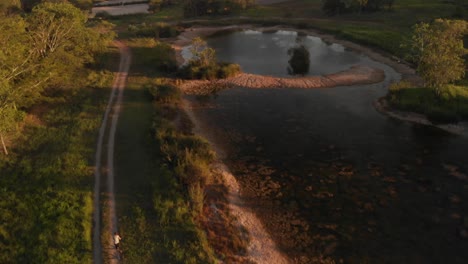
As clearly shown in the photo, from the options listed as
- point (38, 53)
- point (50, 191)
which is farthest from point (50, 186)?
point (38, 53)

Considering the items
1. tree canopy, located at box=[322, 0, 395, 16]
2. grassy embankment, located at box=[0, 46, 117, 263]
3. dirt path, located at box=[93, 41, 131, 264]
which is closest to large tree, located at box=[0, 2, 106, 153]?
grassy embankment, located at box=[0, 46, 117, 263]

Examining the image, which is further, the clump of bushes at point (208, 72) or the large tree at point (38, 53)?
the clump of bushes at point (208, 72)

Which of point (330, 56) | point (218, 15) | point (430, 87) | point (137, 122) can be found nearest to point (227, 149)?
point (137, 122)

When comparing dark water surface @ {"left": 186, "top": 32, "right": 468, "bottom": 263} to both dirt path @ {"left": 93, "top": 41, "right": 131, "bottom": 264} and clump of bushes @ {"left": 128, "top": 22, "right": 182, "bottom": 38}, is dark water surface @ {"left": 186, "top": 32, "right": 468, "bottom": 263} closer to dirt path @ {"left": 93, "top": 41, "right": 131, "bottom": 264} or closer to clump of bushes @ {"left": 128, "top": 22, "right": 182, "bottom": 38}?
dirt path @ {"left": 93, "top": 41, "right": 131, "bottom": 264}

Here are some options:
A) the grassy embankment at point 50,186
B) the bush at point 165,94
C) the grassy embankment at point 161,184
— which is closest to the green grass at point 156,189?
the grassy embankment at point 161,184

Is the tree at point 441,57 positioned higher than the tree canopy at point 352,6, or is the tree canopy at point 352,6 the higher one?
the tree canopy at point 352,6

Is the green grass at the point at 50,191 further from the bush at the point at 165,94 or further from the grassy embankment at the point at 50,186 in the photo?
the bush at the point at 165,94
